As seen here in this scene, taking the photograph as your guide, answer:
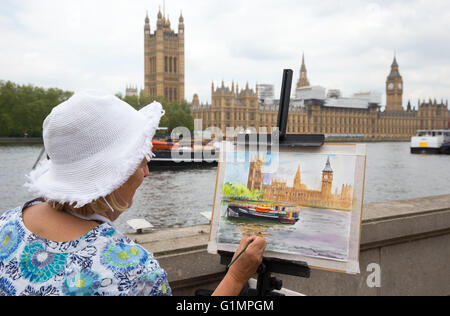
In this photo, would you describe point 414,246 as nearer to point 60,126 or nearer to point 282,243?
point 282,243

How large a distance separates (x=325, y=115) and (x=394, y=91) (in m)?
Answer: 23.3

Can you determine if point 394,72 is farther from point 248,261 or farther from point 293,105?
point 248,261

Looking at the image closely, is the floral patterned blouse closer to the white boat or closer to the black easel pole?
the black easel pole

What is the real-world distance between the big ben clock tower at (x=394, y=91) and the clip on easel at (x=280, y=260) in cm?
8255

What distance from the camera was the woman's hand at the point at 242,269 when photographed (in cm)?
93

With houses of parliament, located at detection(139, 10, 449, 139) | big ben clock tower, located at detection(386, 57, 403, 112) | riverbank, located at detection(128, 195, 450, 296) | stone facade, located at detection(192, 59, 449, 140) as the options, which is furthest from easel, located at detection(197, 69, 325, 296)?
big ben clock tower, located at detection(386, 57, 403, 112)

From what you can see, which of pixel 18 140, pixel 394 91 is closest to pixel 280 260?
pixel 18 140

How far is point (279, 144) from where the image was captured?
1265 mm

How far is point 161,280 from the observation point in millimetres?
737

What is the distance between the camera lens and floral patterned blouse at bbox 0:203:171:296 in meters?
0.68

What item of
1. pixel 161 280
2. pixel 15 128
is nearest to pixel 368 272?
pixel 161 280

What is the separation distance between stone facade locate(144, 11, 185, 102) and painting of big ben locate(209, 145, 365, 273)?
4872cm
